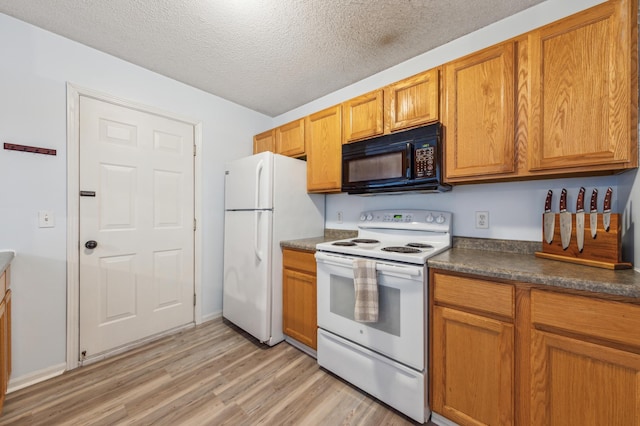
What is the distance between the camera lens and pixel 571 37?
49.6 inches

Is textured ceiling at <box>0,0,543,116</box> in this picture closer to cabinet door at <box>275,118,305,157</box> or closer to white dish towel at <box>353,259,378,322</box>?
cabinet door at <box>275,118,305,157</box>

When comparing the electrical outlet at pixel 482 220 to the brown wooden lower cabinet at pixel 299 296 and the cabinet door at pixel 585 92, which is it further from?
the brown wooden lower cabinet at pixel 299 296

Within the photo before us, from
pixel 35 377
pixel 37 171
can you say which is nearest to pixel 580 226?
pixel 37 171

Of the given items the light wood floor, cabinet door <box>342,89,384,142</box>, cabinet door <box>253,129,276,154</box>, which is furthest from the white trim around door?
cabinet door <box>342,89,384,142</box>

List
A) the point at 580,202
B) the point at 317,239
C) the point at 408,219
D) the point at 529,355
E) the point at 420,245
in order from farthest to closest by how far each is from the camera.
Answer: the point at 317,239 < the point at 408,219 < the point at 420,245 < the point at 580,202 < the point at 529,355

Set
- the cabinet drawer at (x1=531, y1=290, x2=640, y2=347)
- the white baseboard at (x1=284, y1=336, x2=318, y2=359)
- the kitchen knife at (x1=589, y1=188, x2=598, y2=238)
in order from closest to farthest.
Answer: the cabinet drawer at (x1=531, y1=290, x2=640, y2=347), the kitchen knife at (x1=589, y1=188, x2=598, y2=238), the white baseboard at (x1=284, y1=336, x2=318, y2=359)

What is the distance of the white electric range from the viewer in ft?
4.57

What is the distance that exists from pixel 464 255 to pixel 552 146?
2.37 ft

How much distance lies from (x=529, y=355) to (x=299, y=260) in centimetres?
149

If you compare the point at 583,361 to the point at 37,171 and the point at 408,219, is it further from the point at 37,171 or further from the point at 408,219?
the point at 37,171

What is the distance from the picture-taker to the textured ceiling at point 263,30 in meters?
1.56

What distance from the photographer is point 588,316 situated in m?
0.99

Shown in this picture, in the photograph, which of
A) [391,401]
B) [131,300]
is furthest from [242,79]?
[391,401]

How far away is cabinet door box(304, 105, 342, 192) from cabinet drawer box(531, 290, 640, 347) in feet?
4.92
